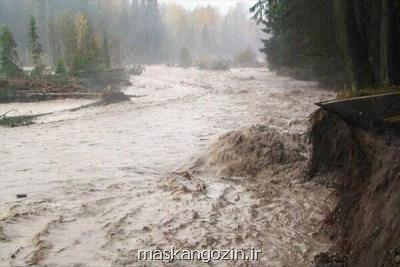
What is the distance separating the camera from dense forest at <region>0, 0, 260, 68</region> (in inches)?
2840

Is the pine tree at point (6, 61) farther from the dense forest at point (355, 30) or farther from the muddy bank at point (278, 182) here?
the muddy bank at point (278, 182)

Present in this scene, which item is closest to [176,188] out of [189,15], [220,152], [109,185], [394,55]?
[109,185]

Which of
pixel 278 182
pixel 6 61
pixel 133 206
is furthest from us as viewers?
pixel 6 61

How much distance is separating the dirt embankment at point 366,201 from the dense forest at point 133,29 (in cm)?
5195

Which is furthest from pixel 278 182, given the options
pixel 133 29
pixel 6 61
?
pixel 133 29

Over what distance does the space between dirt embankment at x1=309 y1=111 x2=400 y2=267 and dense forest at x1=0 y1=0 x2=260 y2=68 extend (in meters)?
52.0

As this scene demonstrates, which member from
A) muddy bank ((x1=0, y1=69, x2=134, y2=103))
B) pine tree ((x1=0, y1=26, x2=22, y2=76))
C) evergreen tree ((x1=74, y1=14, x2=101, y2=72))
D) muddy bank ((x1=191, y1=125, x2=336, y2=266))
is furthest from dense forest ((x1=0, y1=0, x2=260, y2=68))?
muddy bank ((x1=191, y1=125, x2=336, y2=266))

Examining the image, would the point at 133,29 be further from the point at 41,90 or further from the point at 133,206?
→ the point at 133,206

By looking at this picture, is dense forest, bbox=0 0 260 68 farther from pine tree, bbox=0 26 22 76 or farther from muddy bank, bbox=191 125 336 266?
muddy bank, bbox=191 125 336 266

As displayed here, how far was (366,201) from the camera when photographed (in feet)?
15.3

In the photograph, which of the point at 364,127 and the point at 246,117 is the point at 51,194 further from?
the point at 246,117

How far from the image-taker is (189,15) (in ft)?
392

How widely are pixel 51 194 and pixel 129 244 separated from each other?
8.86 feet

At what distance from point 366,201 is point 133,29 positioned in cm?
9586
